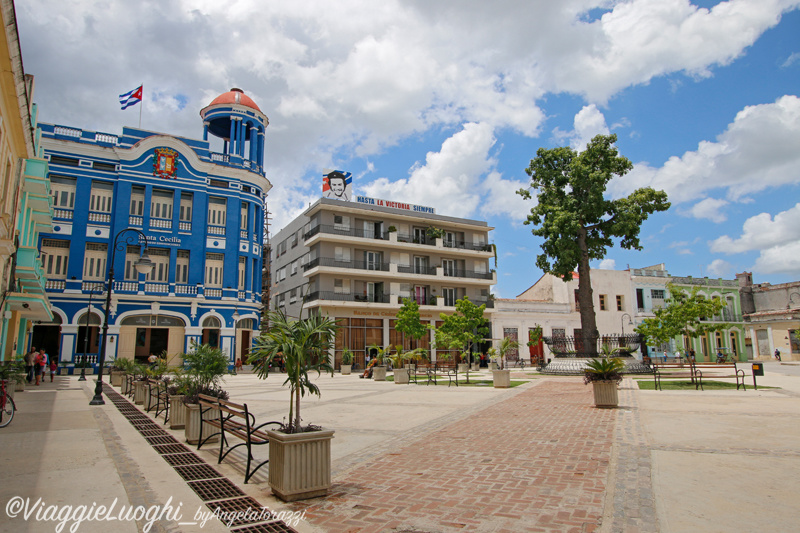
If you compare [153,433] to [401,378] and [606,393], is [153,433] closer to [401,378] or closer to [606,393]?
[606,393]

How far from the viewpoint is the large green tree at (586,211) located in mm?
28391

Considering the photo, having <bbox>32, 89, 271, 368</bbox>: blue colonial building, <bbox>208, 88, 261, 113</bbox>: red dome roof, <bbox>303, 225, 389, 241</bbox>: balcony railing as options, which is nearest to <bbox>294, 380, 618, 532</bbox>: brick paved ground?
<bbox>32, 89, 271, 368</bbox>: blue colonial building

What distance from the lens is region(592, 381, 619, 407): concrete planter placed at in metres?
11.9

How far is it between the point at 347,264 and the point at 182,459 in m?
32.2

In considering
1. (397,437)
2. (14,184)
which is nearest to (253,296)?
(14,184)

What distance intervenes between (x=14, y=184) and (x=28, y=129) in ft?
7.32

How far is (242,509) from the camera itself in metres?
4.96

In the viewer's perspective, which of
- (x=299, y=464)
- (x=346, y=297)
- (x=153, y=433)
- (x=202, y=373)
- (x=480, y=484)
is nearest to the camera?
(x=299, y=464)

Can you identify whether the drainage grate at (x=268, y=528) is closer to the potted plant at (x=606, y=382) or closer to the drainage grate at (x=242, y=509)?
the drainage grate at (x=242, y=509)

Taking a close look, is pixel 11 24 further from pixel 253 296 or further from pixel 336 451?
pixel 253 296

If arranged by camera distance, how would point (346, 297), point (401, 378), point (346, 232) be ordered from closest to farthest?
point (401, 378) < point (346, 297) < point (346, 232)

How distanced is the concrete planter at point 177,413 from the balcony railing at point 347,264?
28.5 meters

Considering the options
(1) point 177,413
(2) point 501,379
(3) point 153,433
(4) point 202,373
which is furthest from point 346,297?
(4) point 202,373

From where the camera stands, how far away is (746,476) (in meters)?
5.73
